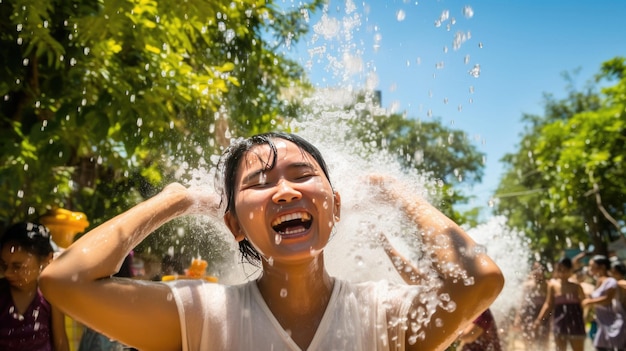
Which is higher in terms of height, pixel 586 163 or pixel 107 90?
pixel 107 90

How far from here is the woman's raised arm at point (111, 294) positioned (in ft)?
5.19

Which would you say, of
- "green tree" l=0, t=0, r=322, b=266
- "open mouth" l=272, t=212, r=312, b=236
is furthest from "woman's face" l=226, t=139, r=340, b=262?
"green tree" l=0, t=0, r=322, b=266

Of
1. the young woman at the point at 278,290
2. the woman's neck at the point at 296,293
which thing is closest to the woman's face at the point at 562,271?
the young woman at the point at 278,290

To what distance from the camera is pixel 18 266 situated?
3773 millimetres

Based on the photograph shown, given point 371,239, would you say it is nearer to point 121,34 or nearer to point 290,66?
point 121,34

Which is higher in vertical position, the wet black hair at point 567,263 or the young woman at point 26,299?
the young woman at point 26,299

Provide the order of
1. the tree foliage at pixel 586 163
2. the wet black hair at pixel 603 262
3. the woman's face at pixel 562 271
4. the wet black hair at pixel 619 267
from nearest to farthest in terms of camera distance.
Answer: the wet black hair at pixel 619 267 < the woman's face at pixel 562 271 < the wet black hair at pixel 603 262 < the tree foliage at pixel 586 163

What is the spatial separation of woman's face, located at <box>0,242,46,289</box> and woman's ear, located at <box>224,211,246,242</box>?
2.36 m

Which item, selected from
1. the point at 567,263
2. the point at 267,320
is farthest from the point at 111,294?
the point at 567,263

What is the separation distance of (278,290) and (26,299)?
2518 mm

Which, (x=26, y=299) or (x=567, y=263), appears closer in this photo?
(x=26, y=299)

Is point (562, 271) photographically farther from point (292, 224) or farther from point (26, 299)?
point (292, 224)

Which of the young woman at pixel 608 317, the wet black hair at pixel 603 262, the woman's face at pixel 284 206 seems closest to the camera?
the woman's face at pixel 284 206

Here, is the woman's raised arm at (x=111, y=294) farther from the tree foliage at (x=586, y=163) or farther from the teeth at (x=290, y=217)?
the tree foliage at (x=586, y=163)
